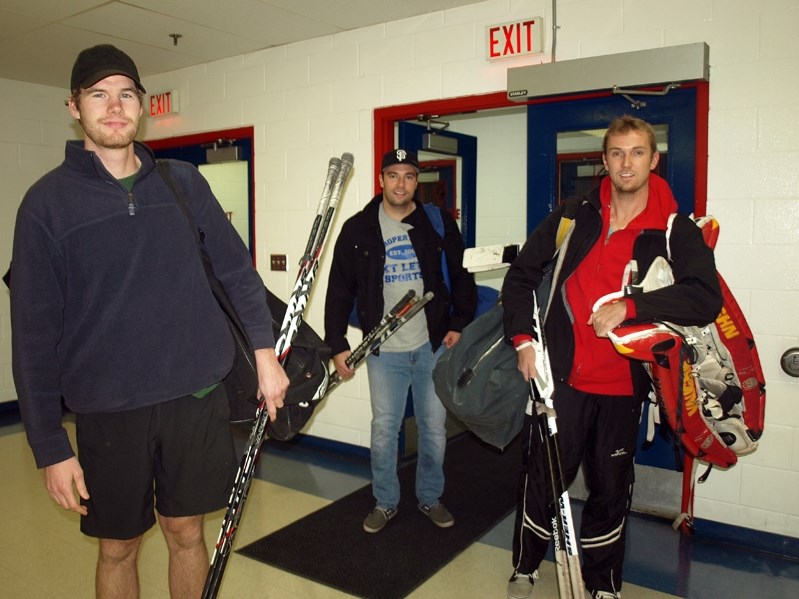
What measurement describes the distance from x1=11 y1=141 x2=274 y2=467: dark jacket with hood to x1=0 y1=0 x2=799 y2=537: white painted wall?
218 cm

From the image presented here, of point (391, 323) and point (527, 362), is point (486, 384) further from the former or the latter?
point (391, 323)

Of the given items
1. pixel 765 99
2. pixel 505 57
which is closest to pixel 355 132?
pixel 505 57

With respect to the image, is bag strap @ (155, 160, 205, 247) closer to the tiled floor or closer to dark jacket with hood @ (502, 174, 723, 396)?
dark jacket with hood @ (502, 174, 723, 396)

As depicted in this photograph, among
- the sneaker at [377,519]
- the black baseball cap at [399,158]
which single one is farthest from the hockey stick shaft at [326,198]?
the sneaker at [377,519]

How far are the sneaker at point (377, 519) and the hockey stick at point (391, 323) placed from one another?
70 cm

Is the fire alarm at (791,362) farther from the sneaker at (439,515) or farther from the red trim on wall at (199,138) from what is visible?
the red trim on wall at (199,138)

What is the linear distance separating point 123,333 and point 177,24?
2.91m

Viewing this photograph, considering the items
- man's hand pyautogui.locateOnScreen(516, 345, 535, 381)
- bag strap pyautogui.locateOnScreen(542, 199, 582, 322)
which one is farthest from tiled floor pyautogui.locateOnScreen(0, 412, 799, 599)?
bag strap pyautogui.locateOnScreen(542, 199, 582, 322)

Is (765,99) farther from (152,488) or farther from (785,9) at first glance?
(152,488)

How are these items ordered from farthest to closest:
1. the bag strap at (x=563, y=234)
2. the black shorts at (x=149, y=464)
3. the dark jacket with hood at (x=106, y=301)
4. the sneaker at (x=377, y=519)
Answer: the sneaker at (x=377, y=519), the bag strap at (x=563, y=234), the black shorts at (x=149, y=464), the dark jacket with hood at (x=106, y=301)

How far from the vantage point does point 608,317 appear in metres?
2.09

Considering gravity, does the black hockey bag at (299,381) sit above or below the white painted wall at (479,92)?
below

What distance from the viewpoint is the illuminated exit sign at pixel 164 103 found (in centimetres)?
513

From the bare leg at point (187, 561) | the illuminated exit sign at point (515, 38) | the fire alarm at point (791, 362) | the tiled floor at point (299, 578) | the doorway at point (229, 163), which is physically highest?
the illuminated exit sign at point (515, 38)
